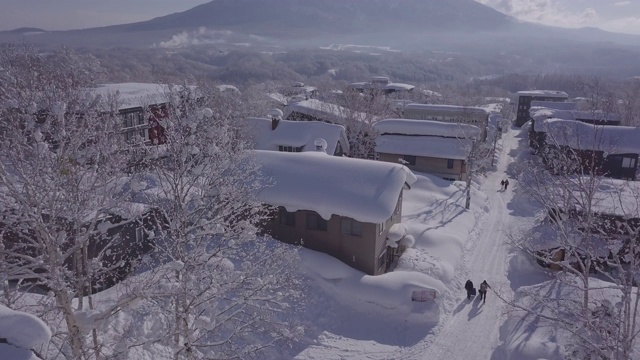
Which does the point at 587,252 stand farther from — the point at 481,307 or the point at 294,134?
the point at 294,134

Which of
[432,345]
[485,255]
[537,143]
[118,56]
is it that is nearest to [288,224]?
[432,345]

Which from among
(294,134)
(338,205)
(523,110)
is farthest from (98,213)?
(523,110)

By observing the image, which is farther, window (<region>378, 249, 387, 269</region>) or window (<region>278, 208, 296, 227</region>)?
window (<region>278, 208, 296, 227</region>)

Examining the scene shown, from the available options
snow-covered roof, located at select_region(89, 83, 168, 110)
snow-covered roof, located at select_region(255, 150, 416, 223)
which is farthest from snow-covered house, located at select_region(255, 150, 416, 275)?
snow-covered roof, located at select_region(89, 83, 168, 110)

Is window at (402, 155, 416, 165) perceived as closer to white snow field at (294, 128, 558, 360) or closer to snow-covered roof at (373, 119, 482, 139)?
snow-covered roof at (373, 119, 482, 139)

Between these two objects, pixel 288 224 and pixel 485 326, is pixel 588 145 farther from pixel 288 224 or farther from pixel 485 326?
pixel 288 224

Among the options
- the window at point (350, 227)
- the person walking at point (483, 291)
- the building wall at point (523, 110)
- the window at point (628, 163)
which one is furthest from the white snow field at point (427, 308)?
the building wall at point (523, 110)

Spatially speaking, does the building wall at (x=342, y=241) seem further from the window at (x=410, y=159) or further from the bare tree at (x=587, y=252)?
the window at (x=410, y=159)

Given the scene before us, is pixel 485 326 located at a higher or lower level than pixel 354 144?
lower
